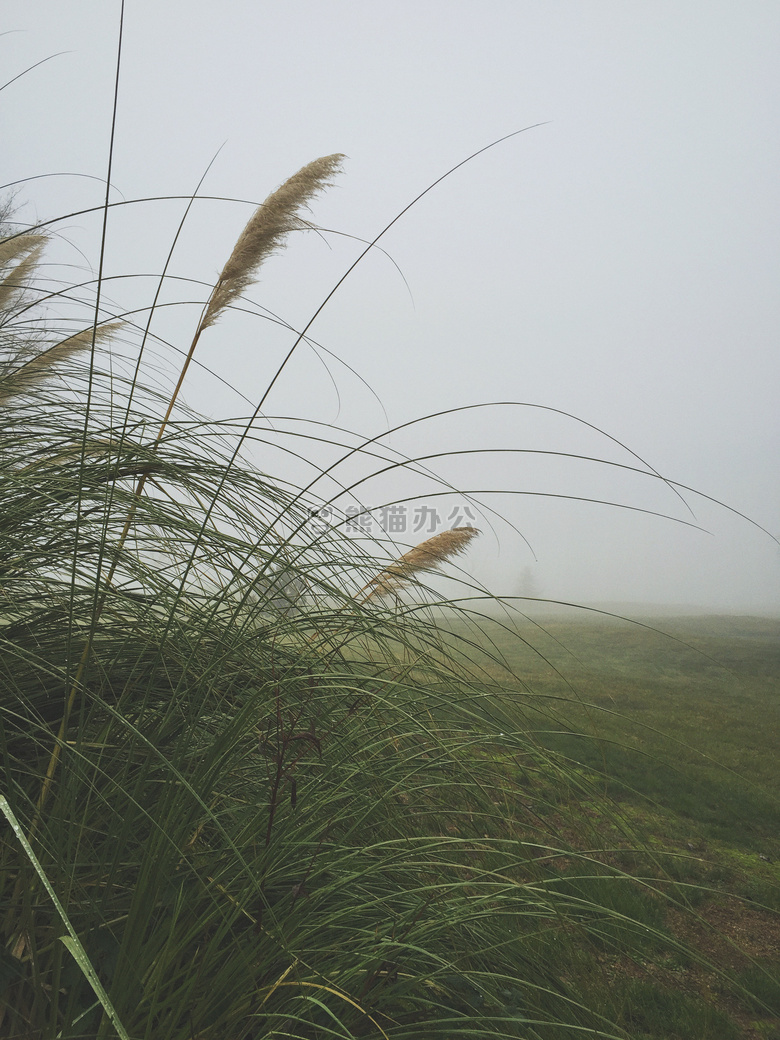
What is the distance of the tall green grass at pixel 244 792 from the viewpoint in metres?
0.82

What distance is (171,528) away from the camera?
1.28 m

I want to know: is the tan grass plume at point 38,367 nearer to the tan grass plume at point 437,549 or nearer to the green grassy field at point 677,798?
the tan grass plume at point 437,549

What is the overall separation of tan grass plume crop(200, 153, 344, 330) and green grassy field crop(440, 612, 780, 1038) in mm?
1022

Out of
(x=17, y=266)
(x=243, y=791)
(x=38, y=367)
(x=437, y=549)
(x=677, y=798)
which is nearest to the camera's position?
(x=243, y=791)

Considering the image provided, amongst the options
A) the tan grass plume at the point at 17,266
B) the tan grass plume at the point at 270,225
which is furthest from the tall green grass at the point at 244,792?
the tan grass plume at the point at 17,266

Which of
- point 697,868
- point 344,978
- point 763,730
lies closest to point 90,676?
point 344,978

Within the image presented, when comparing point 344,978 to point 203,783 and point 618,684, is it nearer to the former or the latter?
point 203,783

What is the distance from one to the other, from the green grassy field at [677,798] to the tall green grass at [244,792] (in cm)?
9

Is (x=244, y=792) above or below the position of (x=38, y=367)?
below

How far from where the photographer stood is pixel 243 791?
119 centimetres

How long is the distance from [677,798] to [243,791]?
4356 millimetres

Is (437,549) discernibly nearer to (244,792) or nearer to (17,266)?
(244,792)

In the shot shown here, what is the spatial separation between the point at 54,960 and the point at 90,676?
487 millimetres

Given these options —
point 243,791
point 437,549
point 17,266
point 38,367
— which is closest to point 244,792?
point 243,791
